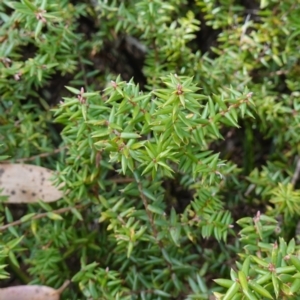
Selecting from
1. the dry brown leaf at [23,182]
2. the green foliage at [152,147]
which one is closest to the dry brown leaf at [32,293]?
the green foliage at [152,147]

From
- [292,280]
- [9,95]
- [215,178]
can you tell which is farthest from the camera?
[9,95]

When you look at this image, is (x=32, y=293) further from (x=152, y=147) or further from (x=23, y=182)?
(x=152, y=147)

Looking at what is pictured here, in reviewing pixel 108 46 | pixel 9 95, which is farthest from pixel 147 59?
pixel 9 95

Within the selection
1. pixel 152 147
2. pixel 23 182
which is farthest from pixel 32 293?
pixel 152 147

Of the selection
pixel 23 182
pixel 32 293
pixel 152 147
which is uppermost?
pixel 152 147

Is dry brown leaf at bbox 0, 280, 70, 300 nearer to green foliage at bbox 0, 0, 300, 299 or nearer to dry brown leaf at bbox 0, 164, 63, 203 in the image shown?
green foliage at bbox 0, 0, 300, 299

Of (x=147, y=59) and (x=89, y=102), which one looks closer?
(x=89, y=102)

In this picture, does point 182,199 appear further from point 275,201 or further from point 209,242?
point 275,201
